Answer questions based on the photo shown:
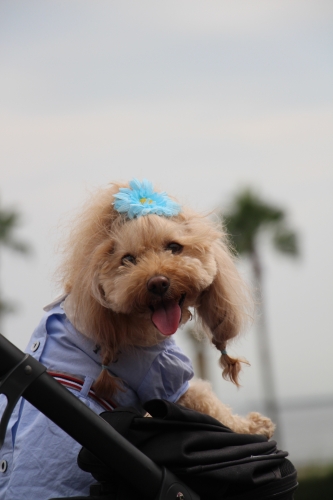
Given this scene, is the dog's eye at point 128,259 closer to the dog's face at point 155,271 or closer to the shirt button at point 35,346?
the dog's face at point 155,271

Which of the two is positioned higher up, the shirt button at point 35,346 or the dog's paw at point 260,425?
the dog's paw at point 260,425

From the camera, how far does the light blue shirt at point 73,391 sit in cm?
234

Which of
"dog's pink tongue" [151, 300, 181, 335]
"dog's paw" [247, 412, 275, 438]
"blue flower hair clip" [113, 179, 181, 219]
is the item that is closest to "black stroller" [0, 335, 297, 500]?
"dog's pink tongue" [151, 300, 181, 335]

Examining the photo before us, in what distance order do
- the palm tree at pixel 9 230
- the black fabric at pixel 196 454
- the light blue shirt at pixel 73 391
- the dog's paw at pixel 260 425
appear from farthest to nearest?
the palm tree at pixel 9 230
the dog's paw at pixel 260 425
the light blue shirt at pixel 73 391
the black fabric at pixel 196 454

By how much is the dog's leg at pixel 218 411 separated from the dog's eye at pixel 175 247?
2.00 ft

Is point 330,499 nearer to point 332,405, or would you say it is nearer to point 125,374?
point 332,405

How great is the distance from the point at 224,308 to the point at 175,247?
332 mm

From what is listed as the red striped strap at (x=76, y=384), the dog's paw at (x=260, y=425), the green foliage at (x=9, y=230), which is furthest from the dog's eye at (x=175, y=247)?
the green foliage at (x=9, y=230)

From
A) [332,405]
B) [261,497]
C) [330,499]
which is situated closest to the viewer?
[261,497]

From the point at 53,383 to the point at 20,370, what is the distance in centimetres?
12

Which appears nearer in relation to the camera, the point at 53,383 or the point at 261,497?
the point at 53,383

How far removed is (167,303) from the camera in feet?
8.16

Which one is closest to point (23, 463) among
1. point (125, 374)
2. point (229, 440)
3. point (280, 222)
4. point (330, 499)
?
point (125, 374)

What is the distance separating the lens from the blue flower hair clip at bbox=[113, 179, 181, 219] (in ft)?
8.54
